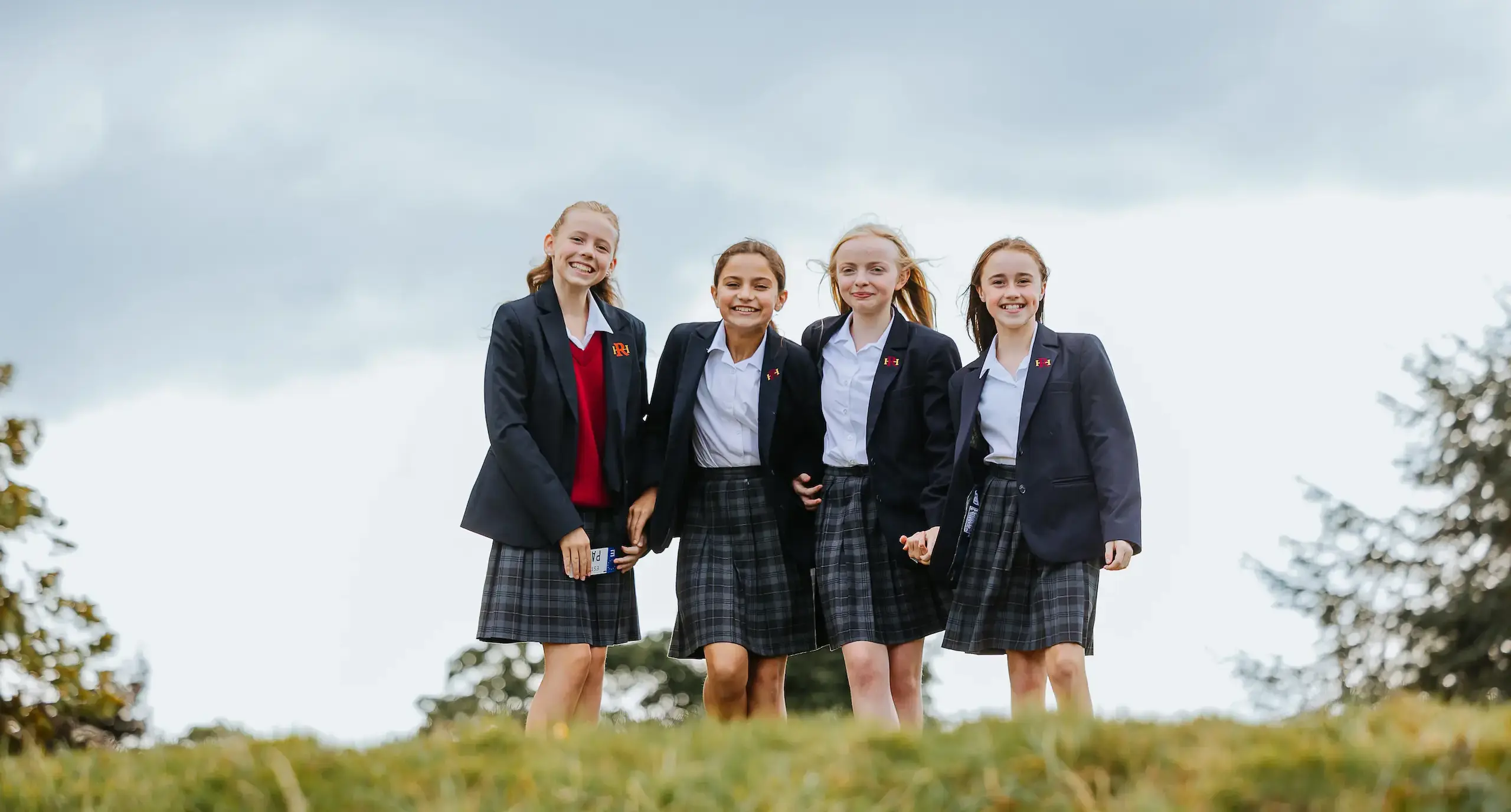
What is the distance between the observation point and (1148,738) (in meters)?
2.67

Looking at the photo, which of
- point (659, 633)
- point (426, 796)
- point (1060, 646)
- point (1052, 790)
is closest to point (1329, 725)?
point (1052, 790)

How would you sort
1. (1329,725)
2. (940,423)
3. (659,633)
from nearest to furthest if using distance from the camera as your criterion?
(1329,725)
(940,423)
(659,633)

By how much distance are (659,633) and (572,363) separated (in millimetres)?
15132


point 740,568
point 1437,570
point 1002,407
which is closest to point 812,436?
point 740,568

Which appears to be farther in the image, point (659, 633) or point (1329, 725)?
point (659, 633)

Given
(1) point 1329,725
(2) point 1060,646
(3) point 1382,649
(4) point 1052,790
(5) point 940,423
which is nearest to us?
(4) point 1052,790

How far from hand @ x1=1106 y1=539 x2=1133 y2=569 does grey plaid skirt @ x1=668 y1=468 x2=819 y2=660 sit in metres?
1.20

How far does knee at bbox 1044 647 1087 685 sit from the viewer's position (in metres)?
4.89

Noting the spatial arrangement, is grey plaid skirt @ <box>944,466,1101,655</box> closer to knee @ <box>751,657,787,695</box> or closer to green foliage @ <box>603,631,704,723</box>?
knee @ <box>751,657,787,695</box>

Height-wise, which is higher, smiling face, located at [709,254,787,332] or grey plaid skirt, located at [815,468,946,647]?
smiling face, located at [709,254,787,332]

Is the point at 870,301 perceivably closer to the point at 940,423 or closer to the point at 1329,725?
the point at 940,423

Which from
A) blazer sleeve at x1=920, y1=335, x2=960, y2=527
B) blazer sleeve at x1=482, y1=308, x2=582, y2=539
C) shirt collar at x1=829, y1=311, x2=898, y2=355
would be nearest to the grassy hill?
blazer sleeve at x1=482, y1=308, x2=582, y2=539

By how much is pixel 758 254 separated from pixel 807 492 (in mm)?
968

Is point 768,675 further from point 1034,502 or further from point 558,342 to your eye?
point 558,342
